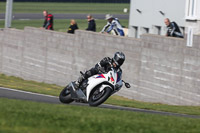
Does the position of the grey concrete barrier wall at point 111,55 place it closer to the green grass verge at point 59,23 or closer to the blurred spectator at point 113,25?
the blurred spectator at point 113,25

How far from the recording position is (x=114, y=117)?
37.0 feet

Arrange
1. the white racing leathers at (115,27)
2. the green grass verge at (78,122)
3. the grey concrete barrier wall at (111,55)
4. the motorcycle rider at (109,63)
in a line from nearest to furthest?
the green grass verge at (78,122), the motorcycle rider at (109,63), the grey concrete barrier wall at (111,55), the white racing leathers at (115,27)

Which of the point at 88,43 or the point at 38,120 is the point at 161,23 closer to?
the point at 88,43

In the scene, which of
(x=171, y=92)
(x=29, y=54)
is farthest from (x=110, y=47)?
(x=29, y=54)

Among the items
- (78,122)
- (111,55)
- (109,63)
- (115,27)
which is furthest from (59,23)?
(78,122)

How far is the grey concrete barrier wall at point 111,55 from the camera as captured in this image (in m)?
20.9

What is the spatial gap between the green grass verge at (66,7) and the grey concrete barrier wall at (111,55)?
18.8m

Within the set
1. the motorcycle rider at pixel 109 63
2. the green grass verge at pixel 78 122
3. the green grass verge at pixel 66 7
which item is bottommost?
the green grass verge at pixel 78 122

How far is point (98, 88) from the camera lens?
1466cm

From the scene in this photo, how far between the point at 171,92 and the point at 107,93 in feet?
26.0

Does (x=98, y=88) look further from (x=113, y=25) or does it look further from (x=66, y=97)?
(x=113, y=25)

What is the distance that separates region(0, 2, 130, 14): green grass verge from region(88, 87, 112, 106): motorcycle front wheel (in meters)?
35.0

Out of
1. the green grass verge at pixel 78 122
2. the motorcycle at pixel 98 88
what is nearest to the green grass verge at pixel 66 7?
the motorcycle at pixel 98 88

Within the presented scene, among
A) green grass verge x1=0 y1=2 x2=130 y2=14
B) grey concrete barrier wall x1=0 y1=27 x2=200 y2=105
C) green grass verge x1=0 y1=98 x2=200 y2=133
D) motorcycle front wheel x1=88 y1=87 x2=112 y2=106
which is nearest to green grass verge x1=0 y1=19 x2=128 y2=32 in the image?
green grass verge x1=0 y1=2 x2=130 y2=14
